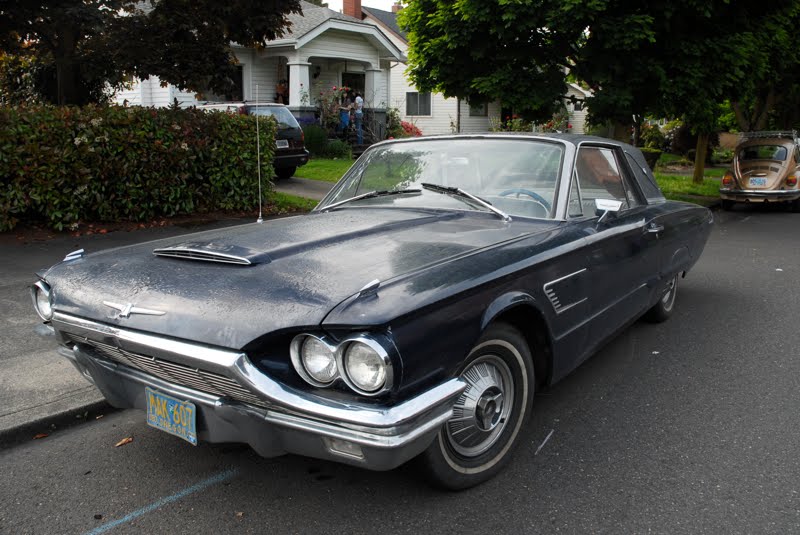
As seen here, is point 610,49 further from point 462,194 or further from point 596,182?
point 462,194

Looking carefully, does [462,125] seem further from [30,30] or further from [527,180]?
[527,180]

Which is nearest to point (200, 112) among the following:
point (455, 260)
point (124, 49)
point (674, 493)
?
point (124, 49)

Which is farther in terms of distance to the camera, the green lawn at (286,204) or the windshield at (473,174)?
the green lawn at (286,204)

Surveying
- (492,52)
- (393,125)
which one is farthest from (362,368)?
(393,125)

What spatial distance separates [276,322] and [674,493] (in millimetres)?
1945

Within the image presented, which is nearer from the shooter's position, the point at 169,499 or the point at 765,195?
the point at 169,499

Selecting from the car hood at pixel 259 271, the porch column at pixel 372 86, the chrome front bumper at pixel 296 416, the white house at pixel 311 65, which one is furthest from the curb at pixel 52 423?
the porch column at pixel 372 86

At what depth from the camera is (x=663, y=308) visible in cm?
569

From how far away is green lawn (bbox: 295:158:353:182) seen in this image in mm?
15484

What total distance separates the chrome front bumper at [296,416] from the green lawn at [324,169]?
40.6 ft

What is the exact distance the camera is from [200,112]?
32.3 ft

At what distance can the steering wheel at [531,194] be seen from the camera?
391cm

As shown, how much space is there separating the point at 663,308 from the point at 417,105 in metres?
26.4

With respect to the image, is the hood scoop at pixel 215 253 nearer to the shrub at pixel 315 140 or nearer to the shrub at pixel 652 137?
the shrub at pixel 315 140
